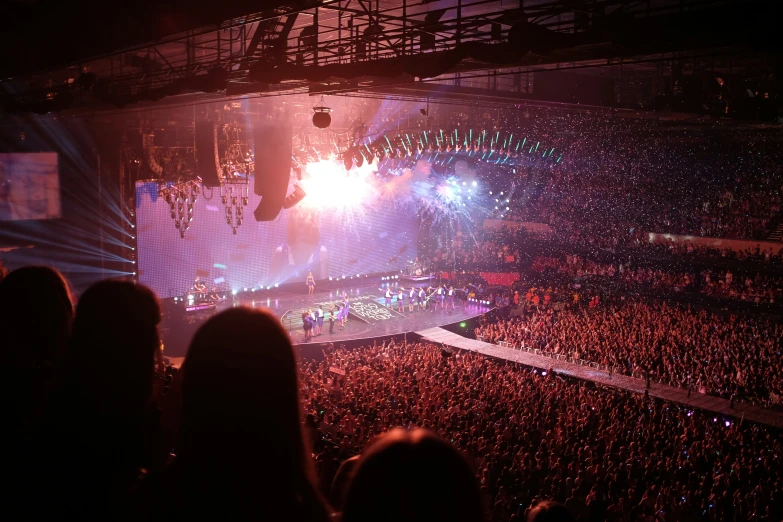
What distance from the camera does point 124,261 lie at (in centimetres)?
1728

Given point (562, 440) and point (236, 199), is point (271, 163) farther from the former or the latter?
point (236, 199)

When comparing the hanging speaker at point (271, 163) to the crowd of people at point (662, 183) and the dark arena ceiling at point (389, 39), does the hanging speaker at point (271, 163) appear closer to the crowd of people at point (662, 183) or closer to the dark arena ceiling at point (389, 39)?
the dark arena ceiling at point (389, 39)

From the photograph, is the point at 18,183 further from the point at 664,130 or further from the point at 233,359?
the point at 664,130

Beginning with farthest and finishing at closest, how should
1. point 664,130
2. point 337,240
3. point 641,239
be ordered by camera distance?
point 337,240 → point 641,239 → point 664,130

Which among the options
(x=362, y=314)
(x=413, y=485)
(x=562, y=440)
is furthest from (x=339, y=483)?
(x=362, y=314)

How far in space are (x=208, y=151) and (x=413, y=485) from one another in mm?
14013

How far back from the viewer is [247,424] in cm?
124

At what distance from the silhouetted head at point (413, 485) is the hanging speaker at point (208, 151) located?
45.4 feet

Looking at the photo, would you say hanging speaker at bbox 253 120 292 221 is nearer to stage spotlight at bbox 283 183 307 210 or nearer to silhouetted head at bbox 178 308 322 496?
stage spotlight at bbox 283 183 307 210

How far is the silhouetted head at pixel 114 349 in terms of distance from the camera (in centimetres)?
154

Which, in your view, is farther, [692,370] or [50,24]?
[692,370]

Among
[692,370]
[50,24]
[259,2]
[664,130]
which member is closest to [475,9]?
[259,2]

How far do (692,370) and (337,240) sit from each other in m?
16.3

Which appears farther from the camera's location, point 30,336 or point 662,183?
point 662,183
